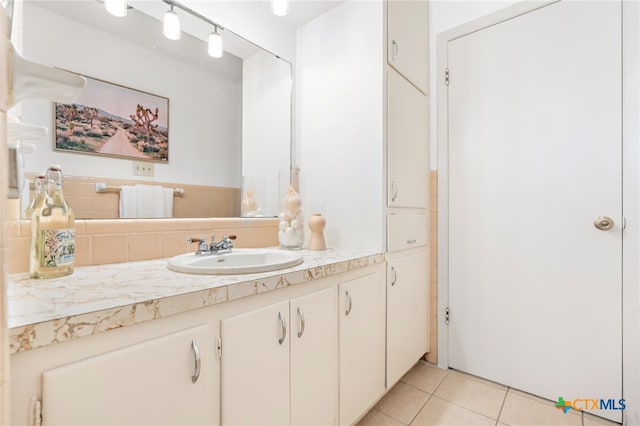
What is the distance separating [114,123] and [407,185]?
54.8 inches

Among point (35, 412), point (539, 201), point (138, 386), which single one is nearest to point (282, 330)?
point (138, 386)

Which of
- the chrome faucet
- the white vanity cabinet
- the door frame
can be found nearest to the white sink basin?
the chrome faucet

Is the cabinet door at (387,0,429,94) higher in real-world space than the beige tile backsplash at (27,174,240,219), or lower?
higher

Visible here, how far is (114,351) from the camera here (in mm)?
625

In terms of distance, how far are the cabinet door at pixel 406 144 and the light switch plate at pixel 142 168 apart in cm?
108

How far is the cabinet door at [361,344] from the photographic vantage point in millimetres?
1247

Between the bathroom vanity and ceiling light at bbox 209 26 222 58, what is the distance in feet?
3.38

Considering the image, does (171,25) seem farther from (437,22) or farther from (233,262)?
(437,22)

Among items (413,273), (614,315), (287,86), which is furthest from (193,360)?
(614,315)

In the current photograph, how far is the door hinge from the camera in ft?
1.75

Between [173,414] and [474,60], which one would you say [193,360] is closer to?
[173,414]

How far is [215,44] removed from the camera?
1524 mm

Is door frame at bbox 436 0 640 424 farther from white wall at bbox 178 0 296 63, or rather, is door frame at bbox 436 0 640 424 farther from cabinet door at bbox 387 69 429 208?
white wall at bbox 178 0 296 63

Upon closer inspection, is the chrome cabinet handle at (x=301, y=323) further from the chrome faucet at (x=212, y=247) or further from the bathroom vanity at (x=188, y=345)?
the chrome faucet at (x=212, y=247)
